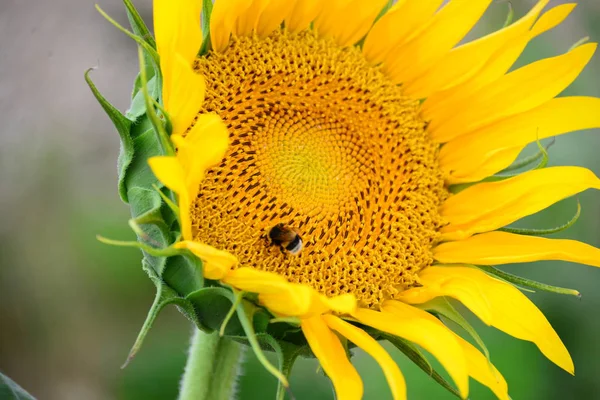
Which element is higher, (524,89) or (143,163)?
(524,89)

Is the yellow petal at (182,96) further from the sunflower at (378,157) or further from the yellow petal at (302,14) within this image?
the yellow petal at (302,14)

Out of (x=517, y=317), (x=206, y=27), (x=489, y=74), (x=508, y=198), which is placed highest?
(x=489, y=74)

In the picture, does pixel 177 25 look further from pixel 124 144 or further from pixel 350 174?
pixel 350 174

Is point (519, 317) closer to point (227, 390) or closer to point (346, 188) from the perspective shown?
point (346, 188)

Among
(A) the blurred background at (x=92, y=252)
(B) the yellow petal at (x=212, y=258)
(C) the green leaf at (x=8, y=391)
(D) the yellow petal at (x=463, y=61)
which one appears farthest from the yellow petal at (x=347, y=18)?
(A) the blurred background at (x=92, y=252)

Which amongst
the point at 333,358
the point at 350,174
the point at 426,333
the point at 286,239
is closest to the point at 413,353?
the point at 426,333

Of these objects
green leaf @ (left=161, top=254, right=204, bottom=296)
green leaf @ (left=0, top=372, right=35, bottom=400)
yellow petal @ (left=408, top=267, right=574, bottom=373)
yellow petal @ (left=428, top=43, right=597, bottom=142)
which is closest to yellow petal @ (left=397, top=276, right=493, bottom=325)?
yellow petal @ (left=408, top=267, right=574, bottom=373)

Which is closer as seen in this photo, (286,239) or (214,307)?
(214,307)

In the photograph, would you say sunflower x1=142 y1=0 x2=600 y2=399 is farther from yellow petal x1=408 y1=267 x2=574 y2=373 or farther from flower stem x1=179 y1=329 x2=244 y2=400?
flower stem x1=179 y1=329 x2=244 y2=400

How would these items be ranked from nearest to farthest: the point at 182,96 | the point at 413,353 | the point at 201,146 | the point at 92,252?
1. the point at 201,146
2. the point at 182,96
3. the point at 413,353
4. the point at 92,252

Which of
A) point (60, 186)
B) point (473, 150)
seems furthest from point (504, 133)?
point (60, 186)
